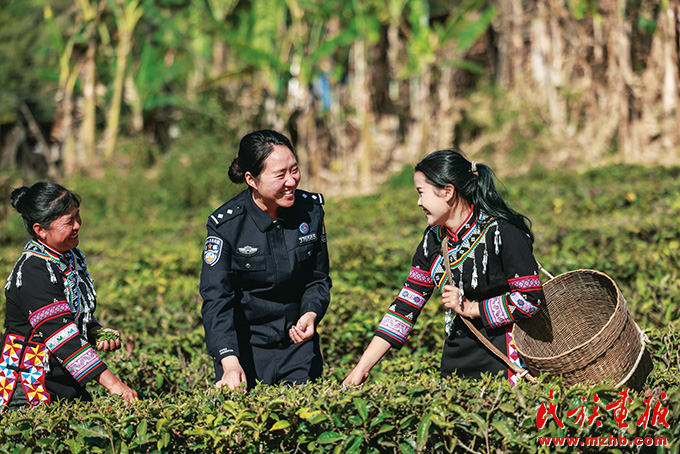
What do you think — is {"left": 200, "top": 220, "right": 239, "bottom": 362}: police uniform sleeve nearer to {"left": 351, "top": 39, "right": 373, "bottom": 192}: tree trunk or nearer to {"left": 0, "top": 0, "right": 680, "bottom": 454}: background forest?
{"left": 0, "top": 0, "right": 680, "bottom": 454}: background forest

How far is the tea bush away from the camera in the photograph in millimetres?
2537

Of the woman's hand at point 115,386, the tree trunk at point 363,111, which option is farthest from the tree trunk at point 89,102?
the woman's hand at point 115,386

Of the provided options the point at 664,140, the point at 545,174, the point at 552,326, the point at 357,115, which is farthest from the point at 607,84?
the point at 552,326

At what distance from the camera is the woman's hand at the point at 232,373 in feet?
9.18

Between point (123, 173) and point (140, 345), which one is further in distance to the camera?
point (123, 173)

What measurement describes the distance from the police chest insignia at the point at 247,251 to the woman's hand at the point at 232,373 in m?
0.48

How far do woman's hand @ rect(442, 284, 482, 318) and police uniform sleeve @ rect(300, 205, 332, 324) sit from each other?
61cm

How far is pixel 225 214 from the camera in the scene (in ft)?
10.0

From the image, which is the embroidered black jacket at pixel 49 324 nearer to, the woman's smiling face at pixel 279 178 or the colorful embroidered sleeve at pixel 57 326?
the colorful embroidered sleeve at pixel 57 326

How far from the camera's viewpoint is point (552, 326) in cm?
315

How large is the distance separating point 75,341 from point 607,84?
14164 mm

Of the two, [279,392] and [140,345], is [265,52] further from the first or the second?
[279,392]

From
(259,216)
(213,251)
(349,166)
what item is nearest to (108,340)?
(213,251)

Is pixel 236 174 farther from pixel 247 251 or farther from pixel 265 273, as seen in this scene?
pixel 265 273
